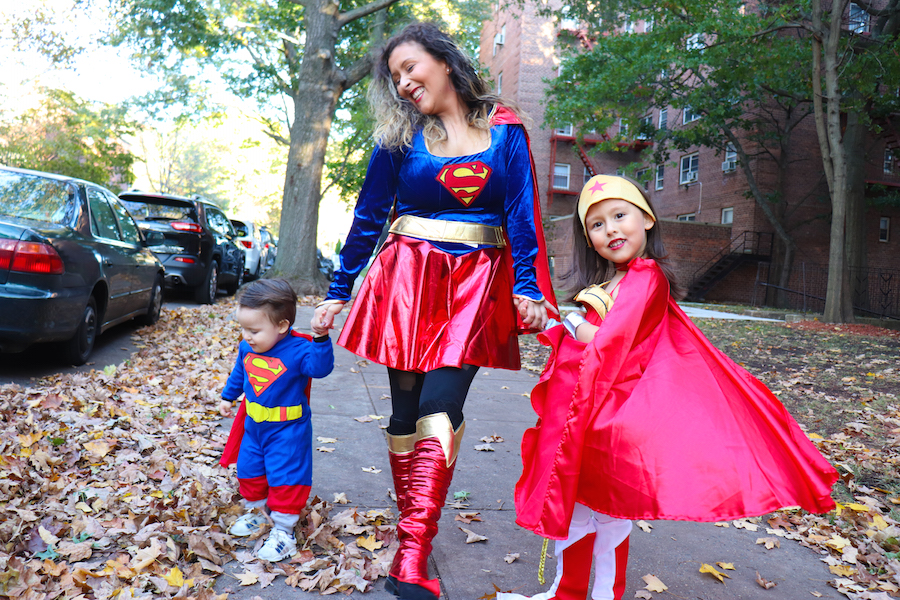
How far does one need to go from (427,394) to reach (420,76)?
4.15 feet

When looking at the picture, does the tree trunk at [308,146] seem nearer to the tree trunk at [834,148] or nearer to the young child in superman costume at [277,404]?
the tree trunk at [834,148]

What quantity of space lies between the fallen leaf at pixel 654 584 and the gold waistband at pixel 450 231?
1511 millimetres

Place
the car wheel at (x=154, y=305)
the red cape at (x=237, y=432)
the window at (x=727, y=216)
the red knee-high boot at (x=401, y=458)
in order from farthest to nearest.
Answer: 1. the window at (x=727, y=216)
2. the car wheel at (x=154, y=305)
3. the red cape at (x=237, y=432)
4. the red knee-high boot at (x=401, y=458)

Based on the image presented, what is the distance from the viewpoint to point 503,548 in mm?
3027

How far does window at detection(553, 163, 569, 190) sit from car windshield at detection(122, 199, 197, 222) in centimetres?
2572

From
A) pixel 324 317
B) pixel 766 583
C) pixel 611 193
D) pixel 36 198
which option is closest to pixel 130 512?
pixel 324 317

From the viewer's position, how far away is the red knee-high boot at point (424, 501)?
7.48 ft

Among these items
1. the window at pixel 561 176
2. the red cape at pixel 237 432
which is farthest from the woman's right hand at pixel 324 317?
the window at pixel 561 176

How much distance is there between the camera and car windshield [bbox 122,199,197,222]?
416 inches

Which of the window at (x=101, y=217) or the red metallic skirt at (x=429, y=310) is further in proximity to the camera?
the window at (x=101, y=217)

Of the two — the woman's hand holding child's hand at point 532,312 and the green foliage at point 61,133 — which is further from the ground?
the green foliage at point 61,133

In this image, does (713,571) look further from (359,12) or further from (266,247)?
(266,247)

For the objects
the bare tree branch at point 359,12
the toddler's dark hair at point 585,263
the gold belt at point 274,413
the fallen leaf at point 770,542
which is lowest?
the fallen leaf at point 770,542

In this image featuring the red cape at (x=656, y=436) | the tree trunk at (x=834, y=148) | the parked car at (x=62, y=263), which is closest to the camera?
the red cape at (x=656, y=436)
